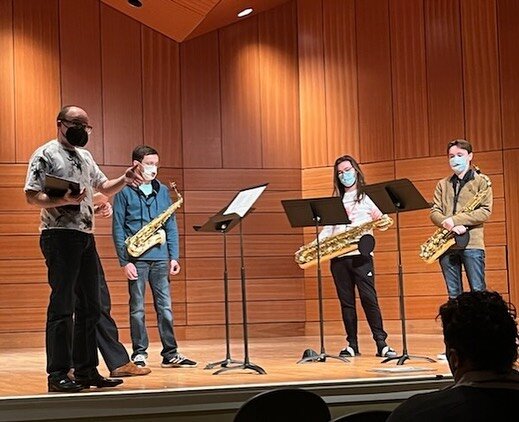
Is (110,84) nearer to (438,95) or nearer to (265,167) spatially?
(265,167)

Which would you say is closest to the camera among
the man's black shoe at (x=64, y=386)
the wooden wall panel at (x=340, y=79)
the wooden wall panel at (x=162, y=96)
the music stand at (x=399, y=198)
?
the man's black shoe at (x=64, y=386)

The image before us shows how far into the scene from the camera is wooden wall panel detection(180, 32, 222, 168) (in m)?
10.5

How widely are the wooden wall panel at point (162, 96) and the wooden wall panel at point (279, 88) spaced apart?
105 cm

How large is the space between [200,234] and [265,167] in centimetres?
112

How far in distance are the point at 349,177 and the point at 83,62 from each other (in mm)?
4009

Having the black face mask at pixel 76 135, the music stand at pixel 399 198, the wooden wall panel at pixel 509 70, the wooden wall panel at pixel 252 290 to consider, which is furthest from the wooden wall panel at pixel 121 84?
the black face mask at pixel 76 135

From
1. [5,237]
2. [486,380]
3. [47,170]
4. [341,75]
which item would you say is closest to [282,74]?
[341,75]

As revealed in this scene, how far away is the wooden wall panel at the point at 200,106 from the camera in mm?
10484

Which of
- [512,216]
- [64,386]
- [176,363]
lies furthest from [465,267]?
[64,386]

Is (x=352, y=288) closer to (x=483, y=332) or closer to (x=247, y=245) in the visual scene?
(x=247, y=245)

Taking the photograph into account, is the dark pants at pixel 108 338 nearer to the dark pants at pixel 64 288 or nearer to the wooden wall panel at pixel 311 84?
the dark pants at pixel 64 288

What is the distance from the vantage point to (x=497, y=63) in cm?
981

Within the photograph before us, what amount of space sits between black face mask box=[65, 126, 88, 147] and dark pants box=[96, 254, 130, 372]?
1041 mm

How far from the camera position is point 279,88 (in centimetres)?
1093
